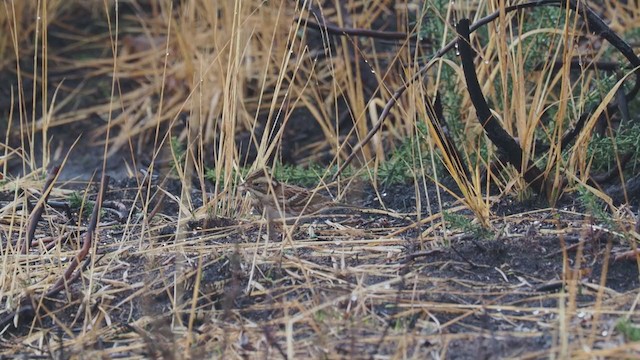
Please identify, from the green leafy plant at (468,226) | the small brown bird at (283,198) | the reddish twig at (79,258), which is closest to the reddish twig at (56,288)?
the reddish twig at (79,258)

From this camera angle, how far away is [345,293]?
159 inches

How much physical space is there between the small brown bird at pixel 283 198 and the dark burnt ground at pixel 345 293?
0.14 metres

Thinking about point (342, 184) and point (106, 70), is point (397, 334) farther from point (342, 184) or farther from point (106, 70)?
point (106, 70)

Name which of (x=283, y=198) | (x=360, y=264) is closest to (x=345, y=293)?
(x=360, y=264)

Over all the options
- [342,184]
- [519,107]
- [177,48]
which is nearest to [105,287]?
[342,184]

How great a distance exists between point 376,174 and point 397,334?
1871 mm

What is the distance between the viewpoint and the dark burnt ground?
12.0 feet

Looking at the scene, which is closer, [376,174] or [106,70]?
[376,174]

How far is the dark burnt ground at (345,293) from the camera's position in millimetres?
3664

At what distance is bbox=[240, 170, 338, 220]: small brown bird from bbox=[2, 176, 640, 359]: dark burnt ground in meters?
0.14

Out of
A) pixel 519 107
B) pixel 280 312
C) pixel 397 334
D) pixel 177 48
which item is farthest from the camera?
pixel 177 48

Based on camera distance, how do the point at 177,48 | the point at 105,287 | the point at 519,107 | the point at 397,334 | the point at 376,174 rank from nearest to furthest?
the point at 397,334, the point at 105,287, the point at 519,107, the point at 376,174, the point at 177,48

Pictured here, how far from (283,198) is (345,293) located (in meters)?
1.11

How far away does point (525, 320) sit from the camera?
3.80 meters
